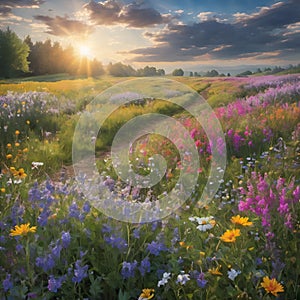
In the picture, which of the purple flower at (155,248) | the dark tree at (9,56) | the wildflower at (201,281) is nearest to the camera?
the wildflower at (201,281)

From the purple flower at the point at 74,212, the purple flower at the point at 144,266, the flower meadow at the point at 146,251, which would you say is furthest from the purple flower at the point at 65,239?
the purple flower at the point at 144,266

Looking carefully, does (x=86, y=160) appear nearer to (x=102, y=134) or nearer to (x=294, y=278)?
(x=102, y=134)

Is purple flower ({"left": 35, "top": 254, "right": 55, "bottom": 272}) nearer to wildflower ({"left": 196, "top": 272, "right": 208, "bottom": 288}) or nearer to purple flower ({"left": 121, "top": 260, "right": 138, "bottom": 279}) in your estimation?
purple flower ({"left": 121, "top": 260, "right": 138, "bottom": 279})

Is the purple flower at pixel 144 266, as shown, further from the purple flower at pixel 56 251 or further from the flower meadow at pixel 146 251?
the purple flower at pixel 56 251

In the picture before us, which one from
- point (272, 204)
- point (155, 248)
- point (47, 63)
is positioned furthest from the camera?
point (47, 63)

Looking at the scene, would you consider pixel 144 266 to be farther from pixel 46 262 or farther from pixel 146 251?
pixel 46 262

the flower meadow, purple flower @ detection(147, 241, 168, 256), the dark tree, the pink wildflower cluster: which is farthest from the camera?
the dark tree

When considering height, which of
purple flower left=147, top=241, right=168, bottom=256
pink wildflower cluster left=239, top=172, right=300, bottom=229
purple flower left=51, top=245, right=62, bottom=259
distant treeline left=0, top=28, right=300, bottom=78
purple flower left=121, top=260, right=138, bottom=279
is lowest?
purple flower left=121, top=260, right=138, bottom=279

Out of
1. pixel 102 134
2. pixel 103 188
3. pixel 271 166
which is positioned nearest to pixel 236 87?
pixel 102 134

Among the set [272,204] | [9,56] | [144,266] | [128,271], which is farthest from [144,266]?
[9,56]

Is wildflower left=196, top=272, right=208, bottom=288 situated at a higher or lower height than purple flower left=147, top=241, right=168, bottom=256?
lower

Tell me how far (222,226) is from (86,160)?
4.71 meters

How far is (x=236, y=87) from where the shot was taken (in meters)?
19.8

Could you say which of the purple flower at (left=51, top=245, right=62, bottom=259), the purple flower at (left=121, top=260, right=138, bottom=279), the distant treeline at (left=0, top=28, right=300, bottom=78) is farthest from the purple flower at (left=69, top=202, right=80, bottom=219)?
the distant treeline at (left=0, top=28, right=300, bottom=78)
